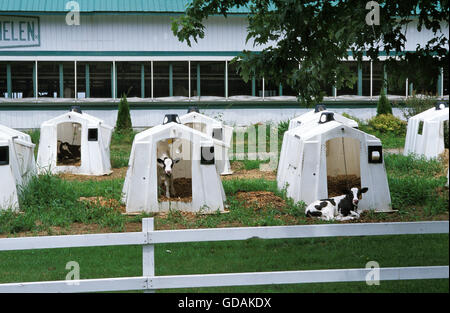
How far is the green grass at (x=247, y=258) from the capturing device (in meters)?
7.82

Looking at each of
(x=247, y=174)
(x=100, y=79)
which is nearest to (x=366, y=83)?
(x=100, y=79)

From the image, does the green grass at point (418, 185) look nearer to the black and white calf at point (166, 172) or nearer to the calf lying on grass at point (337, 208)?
the calf lying on grass at point (337, 208)

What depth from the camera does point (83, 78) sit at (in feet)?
81.1

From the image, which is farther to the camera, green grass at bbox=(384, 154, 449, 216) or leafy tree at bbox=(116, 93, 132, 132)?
leafy tree at bbox=(116, 93, 132, 132)

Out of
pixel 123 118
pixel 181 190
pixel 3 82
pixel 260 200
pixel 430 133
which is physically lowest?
pixel 260 200

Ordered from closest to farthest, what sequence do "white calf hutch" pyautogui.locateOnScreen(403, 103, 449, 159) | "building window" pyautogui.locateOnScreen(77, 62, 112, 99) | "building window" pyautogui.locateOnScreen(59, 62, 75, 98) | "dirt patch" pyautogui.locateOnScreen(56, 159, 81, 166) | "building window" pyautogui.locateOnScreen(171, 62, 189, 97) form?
"white calf hutch" pyautogui.locateOnScreen(403, 103, 449, 159) → "dirt patch" pyautogui.locateOnScreen(56, 159, 81, 166) → "building window" pyautogui.locateOnScreen(59, 62, 75, 98) → "building window" pyautogui.locateOnScreen(77, 62, 112, 99) → "building window" pyautogui.locateOnScreen(171, 62, 189, 97)

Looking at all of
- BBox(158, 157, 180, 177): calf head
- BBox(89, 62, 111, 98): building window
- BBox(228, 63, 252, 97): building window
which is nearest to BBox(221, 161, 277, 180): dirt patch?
BBox(158, 157, 180, 177): calf head

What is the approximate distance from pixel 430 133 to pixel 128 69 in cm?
1236

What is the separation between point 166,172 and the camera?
38.4 ft

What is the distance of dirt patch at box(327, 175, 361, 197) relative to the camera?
1224cm

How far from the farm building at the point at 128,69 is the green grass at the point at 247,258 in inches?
606

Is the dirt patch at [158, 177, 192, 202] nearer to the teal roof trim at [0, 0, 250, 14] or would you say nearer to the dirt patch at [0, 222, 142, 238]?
the dirt patch at [0, 222, 142, 238]

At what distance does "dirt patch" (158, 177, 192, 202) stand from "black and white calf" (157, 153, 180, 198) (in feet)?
0.36

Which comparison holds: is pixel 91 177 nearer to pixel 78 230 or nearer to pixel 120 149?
pixel 120 149
